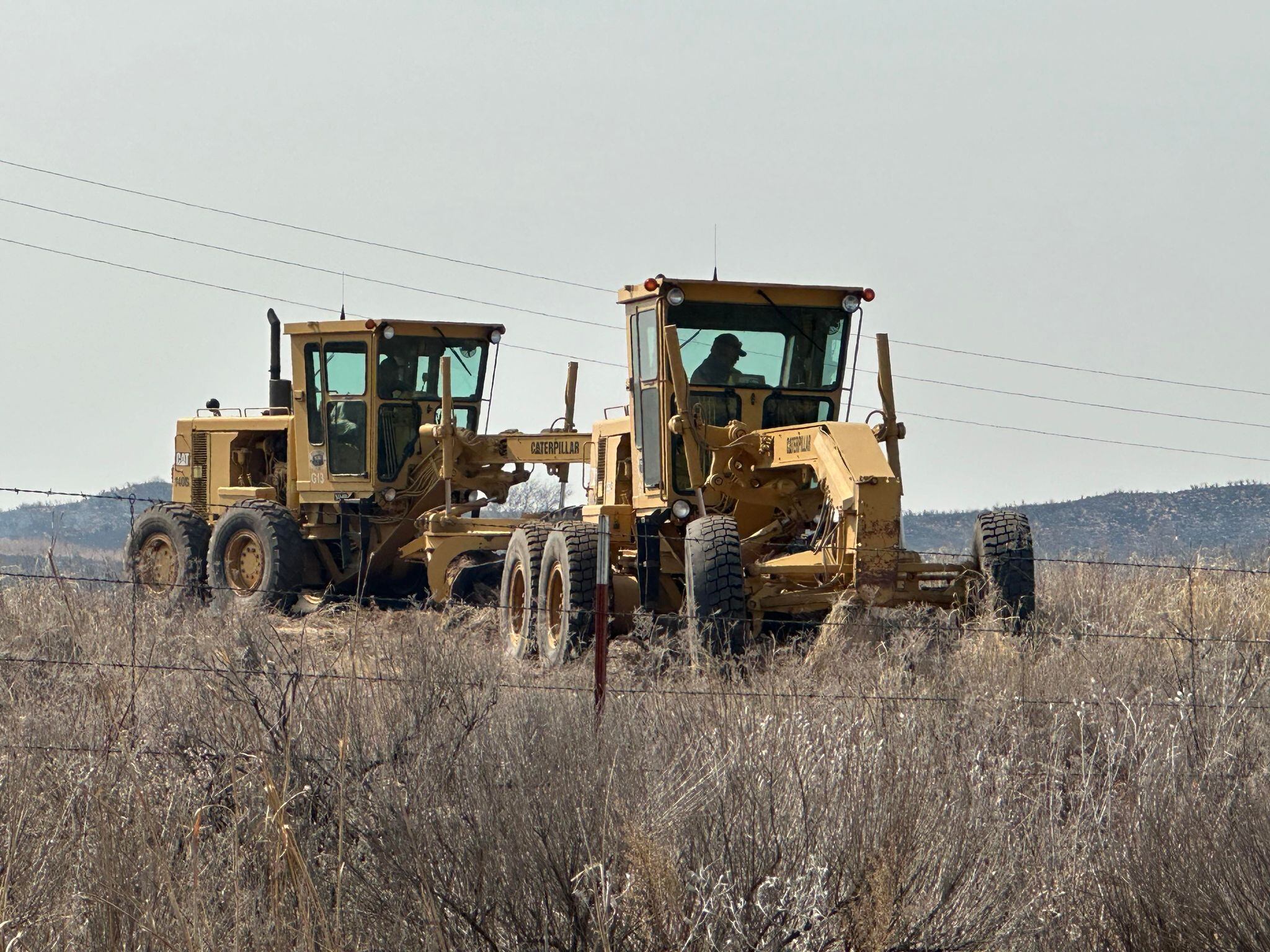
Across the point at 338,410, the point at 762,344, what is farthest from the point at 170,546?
the point at 762,344

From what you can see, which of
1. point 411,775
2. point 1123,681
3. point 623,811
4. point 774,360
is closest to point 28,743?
point 411,775

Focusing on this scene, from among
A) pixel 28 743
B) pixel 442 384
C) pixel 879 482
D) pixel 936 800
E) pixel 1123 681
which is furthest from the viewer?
pixel 442 384

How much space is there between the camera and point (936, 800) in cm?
602

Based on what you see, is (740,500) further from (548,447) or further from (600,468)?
(548,447)

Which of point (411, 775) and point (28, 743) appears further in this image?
point (28, 743)

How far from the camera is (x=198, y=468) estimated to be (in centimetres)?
2028

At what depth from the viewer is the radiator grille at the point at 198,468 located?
20234mm

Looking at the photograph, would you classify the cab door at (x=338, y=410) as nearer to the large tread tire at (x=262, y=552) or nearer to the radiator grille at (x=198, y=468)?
the large tread tire at (x=262, y=552)

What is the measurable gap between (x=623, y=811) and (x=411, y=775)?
36.6 inches

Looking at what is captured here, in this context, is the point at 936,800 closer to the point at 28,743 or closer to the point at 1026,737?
the point at 1026,737

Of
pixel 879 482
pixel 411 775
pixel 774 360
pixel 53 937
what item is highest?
pixel 774 360

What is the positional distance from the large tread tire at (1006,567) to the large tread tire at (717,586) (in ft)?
5.91

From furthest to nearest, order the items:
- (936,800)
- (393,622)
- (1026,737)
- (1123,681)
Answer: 1. (393,622)
2. (1123,681)
3. (1026,737)
4. (936,800)

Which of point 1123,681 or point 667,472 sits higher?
point 667,472
